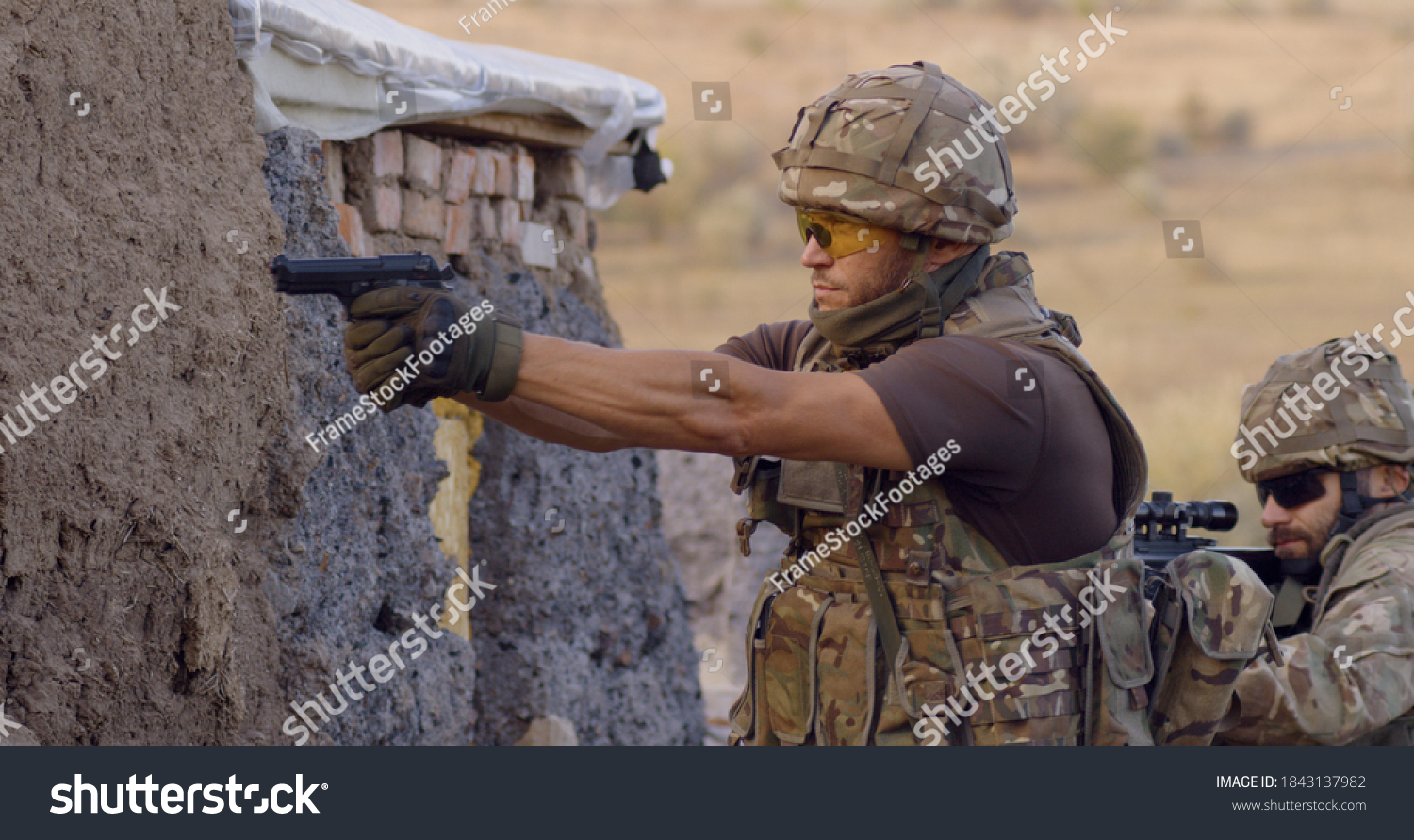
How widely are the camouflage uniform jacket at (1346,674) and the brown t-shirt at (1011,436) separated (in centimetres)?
99

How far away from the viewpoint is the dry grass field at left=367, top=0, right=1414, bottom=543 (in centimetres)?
1482

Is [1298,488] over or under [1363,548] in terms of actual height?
over

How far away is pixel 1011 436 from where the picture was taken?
224 cm

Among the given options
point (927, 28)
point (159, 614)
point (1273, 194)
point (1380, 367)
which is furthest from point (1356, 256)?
Answer: point (159, 614)

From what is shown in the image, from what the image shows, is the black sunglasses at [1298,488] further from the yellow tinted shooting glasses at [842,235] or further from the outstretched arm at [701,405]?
the outstretched arm at [701,405]

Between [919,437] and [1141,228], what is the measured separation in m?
16.9

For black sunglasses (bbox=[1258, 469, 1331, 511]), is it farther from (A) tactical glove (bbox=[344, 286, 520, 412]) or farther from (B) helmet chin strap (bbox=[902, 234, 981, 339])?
(A) tactical glove (bbox=[344, 286, 520, 412])

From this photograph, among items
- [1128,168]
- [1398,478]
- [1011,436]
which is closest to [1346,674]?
[1398,478]

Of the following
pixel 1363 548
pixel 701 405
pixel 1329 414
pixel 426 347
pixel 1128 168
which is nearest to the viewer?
pixel 426 347

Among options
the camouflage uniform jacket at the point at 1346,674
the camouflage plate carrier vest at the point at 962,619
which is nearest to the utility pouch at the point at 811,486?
the camouflage plate carrier vest at the point at 962,619

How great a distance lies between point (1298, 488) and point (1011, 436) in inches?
74.1

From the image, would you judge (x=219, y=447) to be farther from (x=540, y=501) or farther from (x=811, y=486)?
(x=540, y=501)

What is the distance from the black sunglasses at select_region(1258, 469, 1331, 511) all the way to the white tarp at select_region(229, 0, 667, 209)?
2365 mm

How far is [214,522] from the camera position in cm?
258
